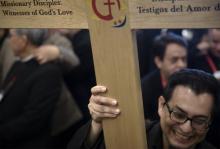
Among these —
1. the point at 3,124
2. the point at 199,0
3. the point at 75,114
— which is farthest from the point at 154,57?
the point at 199,0

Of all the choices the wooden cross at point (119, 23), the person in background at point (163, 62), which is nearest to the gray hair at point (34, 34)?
the person in background at point (163, 62)

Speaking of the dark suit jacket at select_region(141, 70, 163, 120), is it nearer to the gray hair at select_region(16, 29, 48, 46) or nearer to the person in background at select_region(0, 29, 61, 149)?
the person in background at select_region(0, 29, 61, 149)

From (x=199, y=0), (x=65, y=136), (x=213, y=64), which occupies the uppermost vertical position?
(x=199, y=0)

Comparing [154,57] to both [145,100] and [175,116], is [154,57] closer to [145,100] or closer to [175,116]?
[145,100]

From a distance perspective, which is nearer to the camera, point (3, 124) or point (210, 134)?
point (210, 134)

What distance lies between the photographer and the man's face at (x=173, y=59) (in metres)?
2.30

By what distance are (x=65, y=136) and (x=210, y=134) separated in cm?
100

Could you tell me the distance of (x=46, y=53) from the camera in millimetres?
2287

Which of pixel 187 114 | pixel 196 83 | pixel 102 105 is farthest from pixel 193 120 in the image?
pixel 102 105

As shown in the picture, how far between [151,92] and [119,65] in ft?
3.83

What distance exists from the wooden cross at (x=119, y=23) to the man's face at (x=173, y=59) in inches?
48.0

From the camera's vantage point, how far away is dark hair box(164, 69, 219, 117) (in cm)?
138

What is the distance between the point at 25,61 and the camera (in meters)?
2.33

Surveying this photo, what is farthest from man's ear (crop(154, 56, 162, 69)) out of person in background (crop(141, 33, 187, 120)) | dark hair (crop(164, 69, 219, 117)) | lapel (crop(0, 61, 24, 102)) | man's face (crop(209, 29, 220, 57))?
dark hair (crop(164, 69, 219, 117))
